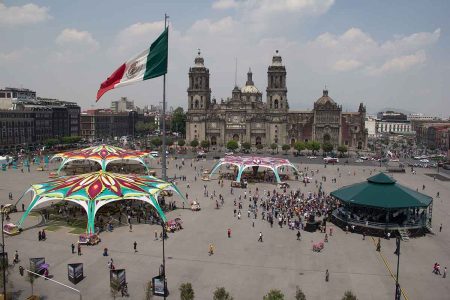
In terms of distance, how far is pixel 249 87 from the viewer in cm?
13000

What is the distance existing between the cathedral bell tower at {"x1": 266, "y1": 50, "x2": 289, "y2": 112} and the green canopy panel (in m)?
79.7

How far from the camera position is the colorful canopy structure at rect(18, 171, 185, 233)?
3131cm

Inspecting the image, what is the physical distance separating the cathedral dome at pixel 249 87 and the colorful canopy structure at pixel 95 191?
313ft

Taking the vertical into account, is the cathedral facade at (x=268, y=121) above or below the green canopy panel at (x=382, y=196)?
above

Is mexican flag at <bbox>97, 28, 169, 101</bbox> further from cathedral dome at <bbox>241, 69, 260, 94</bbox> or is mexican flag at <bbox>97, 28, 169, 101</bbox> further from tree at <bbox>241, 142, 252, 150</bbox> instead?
cathedral dome at <bbox>241, 69, 260, 94</bbox>

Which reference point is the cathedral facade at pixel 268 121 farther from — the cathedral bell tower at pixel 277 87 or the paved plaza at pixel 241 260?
the paved plaza at pixel 241 260

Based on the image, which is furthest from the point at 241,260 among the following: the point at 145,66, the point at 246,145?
the point at 246,145

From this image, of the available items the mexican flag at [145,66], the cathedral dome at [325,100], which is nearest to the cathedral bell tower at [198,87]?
the cathedral dome at [325,100]

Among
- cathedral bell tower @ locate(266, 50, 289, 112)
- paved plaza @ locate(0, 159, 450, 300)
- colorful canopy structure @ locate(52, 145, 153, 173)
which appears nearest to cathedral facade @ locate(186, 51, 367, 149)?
cathedral bell tower @ locate(266, 50, 289, 112)

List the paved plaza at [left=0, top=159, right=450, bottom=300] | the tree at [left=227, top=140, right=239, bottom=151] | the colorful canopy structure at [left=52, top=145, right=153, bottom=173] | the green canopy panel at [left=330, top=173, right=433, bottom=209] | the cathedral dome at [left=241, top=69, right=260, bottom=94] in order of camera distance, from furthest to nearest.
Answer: the cathedral dome at [left=241, top=69, right=260, bottom=94] → the tree at [left=227, top=140, right=239, bottom=151] → the colorful canopy structure at [left=52, top=145, right=153, bottom=173] → the green canopy panel at [left=330, top=173, right=433, bottom=209] → the paved plaza at [left=0, top=159, right=450, bottom=300]

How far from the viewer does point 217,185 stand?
5366 centimetres

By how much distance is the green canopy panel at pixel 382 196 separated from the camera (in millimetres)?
32938

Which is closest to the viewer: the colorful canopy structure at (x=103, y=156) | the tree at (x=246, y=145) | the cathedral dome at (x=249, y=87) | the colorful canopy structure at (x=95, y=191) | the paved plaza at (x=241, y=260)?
the paved plaza at (x=241, y=260)

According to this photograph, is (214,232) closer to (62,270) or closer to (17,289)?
(62,270)
